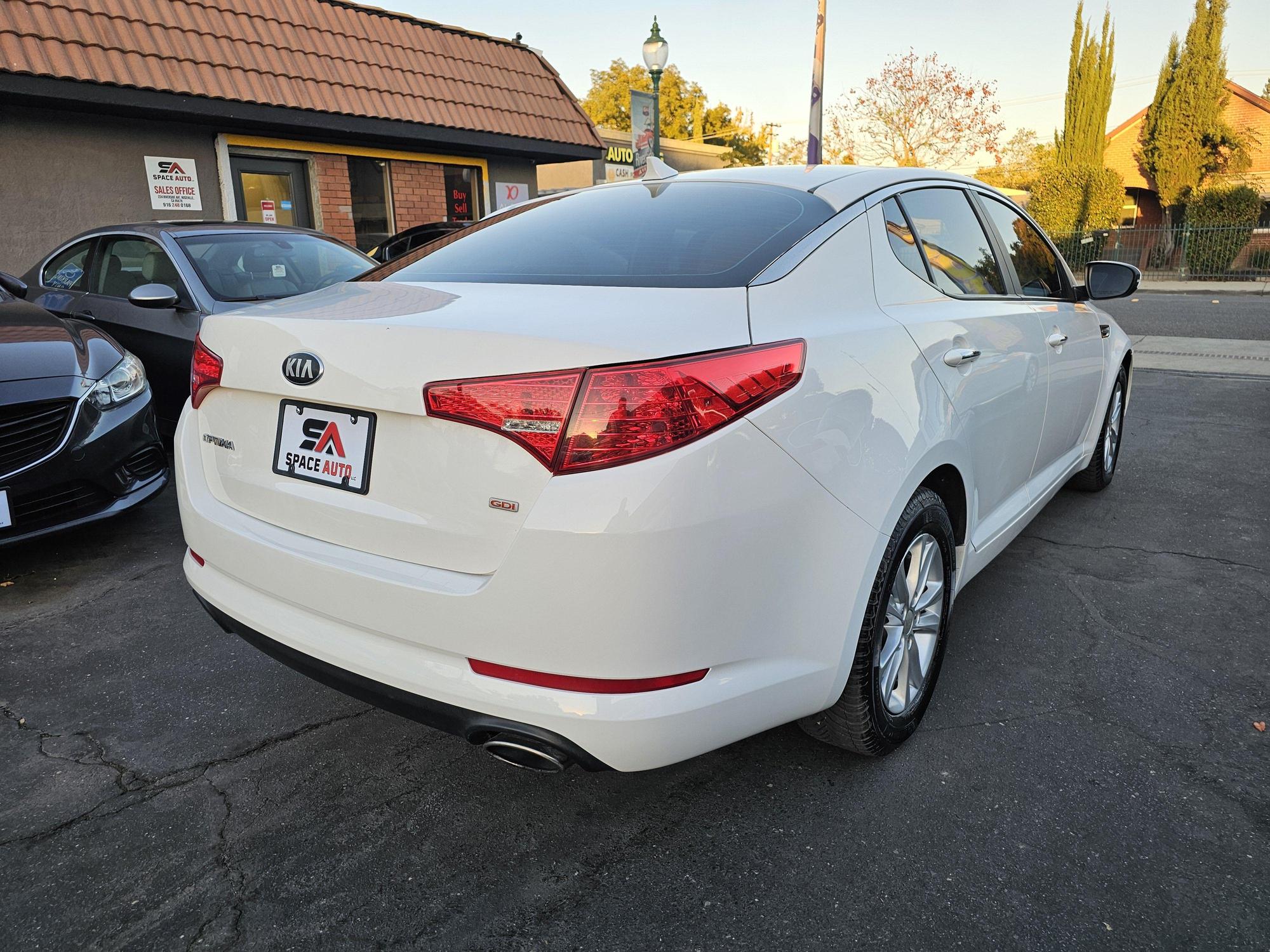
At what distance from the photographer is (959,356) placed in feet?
8.58

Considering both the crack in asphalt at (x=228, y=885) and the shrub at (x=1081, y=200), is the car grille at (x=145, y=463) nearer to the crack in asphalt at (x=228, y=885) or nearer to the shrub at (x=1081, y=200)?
the crack in asphalt at (x=228, y=885)

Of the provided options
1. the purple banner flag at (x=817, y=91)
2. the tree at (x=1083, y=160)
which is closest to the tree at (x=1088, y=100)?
the tree at (x=1083, y=160)

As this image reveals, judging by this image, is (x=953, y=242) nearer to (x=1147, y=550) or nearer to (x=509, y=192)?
(x=1147, y=550)

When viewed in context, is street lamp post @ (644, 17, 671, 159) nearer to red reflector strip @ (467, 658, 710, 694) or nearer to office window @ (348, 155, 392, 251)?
office window @ (348, 155, 392, 251)

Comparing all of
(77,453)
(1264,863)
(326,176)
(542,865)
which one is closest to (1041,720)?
(1264,863)

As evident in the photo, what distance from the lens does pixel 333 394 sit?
6.50 ft

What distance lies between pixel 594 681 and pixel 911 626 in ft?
3.72

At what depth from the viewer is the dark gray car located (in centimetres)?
547

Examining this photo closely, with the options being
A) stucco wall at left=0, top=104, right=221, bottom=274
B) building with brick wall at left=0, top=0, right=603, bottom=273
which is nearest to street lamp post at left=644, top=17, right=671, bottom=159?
building with brick wall at left=0, top=0, right=603, bottom=273

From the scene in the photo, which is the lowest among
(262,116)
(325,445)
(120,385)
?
(120,385)

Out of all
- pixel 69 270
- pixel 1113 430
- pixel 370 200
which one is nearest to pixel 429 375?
pixel 1113 430

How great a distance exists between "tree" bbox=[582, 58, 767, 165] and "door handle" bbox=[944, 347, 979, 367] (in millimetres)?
52844

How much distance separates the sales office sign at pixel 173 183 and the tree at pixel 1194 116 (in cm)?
2942

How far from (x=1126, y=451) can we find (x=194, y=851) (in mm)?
5975
